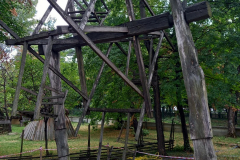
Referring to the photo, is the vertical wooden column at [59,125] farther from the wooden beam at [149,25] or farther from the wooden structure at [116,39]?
the wooden beam at [149,25]

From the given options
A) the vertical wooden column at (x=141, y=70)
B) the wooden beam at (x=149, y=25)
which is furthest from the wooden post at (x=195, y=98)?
the vertical wooden column at (x=141, y=70)

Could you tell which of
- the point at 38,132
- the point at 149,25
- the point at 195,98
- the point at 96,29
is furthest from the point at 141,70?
the point at 38,132

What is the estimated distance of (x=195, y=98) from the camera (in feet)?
14.2

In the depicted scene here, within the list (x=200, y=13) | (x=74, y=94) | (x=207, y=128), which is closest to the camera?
(x=207, y=128)

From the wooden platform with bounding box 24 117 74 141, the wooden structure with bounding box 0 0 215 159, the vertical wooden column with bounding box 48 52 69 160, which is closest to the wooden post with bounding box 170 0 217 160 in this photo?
the wooden structure with bounding box 0 0 215 159

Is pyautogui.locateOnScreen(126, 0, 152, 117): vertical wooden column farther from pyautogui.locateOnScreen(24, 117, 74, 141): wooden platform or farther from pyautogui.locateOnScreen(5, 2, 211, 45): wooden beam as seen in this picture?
pyautogui.locateOnScreen(24, 117, 74, 141): wooden platform

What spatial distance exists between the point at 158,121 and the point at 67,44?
21.8 feet

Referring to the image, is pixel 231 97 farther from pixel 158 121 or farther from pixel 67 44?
pixel 67 44

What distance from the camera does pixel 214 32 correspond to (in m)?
9.59

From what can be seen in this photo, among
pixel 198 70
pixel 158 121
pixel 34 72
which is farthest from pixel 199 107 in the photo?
pixel 34 72

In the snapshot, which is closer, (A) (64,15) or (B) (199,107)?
(B) (199,107)

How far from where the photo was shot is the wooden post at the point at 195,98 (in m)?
4.22

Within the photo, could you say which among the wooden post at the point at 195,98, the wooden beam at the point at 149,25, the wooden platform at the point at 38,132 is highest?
the wooden beam at the point at 149,25

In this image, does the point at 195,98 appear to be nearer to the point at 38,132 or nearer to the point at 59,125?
the point at 59,125
